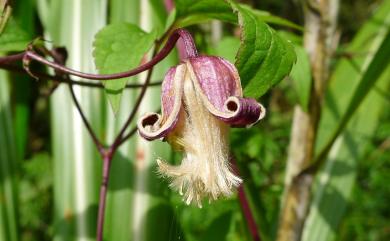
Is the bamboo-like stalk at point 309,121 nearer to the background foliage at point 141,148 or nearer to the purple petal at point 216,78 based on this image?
the background foliage at point 141,148

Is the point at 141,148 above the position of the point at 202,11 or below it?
below

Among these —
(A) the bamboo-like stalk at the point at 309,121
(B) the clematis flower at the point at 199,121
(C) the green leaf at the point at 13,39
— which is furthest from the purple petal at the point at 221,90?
(A) the bamboo-like stalk at the point at 309,121

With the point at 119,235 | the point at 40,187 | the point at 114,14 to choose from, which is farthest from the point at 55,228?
the point at 40,187

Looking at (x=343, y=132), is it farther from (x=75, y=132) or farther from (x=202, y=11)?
(x=202, y=11)

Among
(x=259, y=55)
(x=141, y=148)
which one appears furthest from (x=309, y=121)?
(x=259, y=55)

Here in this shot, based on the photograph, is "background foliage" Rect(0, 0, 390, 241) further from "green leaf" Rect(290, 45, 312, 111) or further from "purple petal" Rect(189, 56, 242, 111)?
"purple petal" Rect(189, 56, 242, 111)

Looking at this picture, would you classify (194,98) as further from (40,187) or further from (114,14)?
(40,187)
